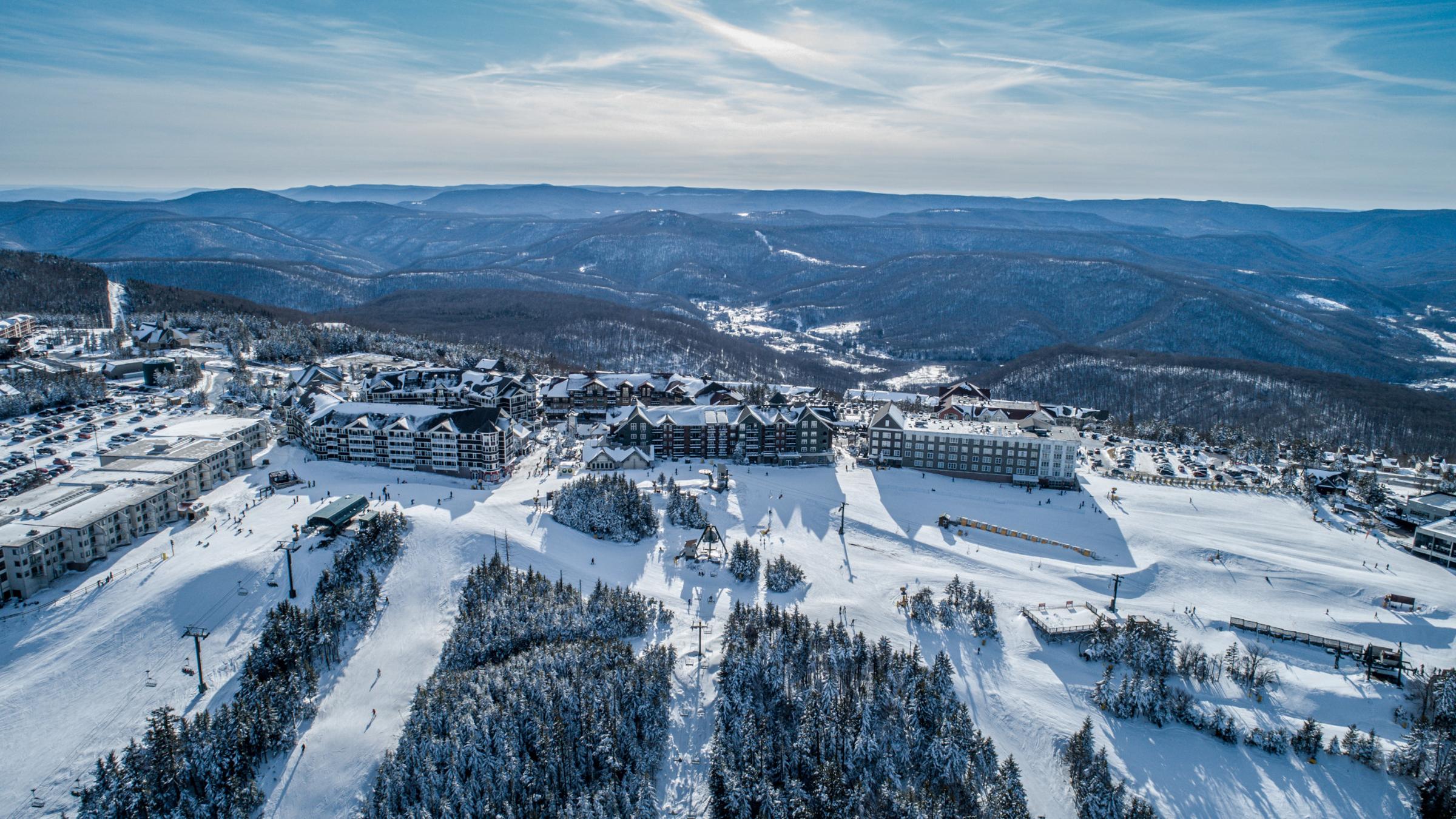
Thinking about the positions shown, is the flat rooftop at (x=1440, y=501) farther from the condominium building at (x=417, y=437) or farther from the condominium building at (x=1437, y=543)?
the condominium building at (x=417, y=437)

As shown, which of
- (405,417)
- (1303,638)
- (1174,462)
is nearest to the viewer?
(1303,638)

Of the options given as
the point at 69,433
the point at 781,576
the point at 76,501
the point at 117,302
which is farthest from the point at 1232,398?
the point at 117,302

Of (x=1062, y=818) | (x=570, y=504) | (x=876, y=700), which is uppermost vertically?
(x=570, y=504)

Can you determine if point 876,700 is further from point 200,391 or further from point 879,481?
point 200,391

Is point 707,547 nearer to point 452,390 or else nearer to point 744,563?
point 744,563

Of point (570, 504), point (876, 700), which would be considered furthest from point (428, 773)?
point (570, 504)

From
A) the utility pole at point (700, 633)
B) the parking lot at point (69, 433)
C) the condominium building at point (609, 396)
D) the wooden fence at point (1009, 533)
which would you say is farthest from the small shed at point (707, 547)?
the parking lot at point (69, 433)
